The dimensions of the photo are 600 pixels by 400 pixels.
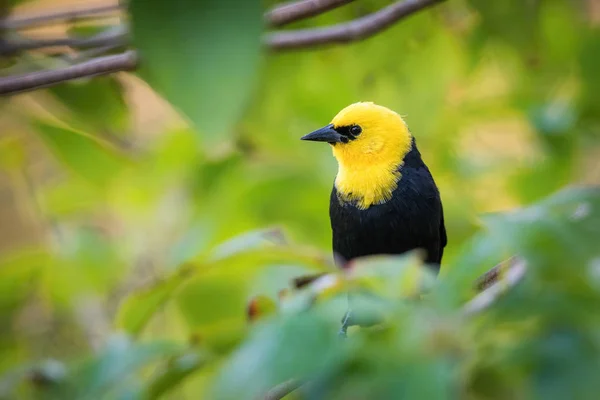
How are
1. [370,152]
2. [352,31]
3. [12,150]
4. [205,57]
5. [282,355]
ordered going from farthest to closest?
[12,150] < [370,152] < [352,31] < [282,355] < [205,57]

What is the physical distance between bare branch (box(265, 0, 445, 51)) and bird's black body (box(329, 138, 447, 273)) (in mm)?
1041

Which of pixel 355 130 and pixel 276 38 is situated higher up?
pixel 276 38

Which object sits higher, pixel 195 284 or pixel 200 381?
pixel 195 284

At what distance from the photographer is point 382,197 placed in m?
2.15

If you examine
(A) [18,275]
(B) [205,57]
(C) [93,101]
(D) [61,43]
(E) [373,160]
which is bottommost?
(A) [18,275]

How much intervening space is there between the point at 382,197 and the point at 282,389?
135 cm

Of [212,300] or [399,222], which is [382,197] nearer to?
[399,222]

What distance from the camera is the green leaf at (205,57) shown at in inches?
14.5

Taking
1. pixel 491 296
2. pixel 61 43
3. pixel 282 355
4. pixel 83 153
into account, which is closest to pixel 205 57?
pixel 282 355

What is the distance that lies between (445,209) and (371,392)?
1.65 meters

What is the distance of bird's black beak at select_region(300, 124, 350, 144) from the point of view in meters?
2.04

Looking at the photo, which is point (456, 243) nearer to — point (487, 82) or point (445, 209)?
point (445, 209)

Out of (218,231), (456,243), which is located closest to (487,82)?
(456,243)

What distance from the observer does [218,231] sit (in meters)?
2.20
